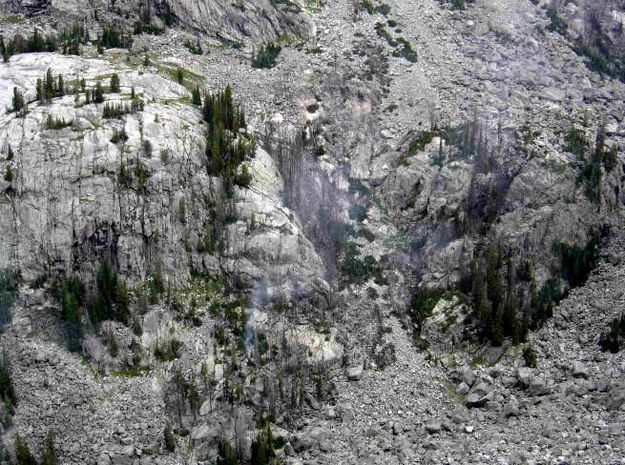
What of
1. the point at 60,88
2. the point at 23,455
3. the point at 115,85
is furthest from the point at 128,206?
the point at 23,455

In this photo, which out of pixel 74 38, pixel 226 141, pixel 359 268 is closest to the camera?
pixel 359 268

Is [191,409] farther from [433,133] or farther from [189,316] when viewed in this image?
[433,133]

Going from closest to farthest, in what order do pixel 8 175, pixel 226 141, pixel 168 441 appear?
pixel 168 441 → pixel 8 175 → pixel 226 141

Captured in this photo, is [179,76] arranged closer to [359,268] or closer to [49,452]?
[359,268]

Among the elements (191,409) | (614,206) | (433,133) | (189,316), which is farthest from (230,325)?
(614,206)

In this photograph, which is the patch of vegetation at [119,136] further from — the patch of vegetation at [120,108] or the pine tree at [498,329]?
the pine tree at [498,329]

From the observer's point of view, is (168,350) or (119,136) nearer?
(168,350)

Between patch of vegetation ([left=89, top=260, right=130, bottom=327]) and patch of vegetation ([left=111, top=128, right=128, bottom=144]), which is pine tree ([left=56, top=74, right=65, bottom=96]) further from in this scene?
patch of vegetation ([left=89, top=260, right=130, bottom=327])
